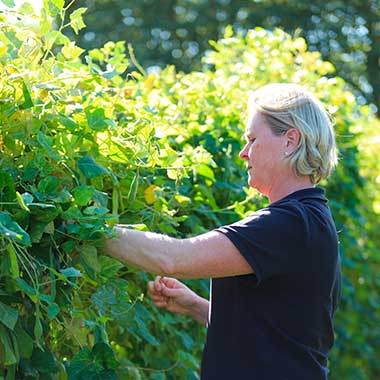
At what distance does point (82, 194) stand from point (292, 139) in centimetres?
66

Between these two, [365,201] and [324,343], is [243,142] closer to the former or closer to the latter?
[324,343]

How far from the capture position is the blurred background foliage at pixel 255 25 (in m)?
16.6

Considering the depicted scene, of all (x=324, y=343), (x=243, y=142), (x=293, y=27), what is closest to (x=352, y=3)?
(x=293, y=27)

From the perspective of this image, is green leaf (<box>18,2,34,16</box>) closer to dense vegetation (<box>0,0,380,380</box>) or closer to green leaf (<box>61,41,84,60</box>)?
dense vegetation (<box>0,0,380,380</box>)

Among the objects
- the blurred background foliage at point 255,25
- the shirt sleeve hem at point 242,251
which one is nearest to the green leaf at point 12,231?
the shirt sleeve hem at point 242,251

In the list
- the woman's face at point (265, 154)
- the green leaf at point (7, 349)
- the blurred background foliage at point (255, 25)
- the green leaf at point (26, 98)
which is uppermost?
the green leaf at point (26, 98)

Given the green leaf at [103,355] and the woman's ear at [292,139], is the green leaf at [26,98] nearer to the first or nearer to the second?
the green leaf at [103,355]

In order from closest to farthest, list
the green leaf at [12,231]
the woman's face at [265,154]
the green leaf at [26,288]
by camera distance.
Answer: the green leaf at [12,231] → the green leaf at [26,288] → the woman's face at [265,154]

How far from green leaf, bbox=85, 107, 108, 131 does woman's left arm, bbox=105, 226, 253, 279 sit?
10.6 inches

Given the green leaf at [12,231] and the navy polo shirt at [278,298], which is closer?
the green leaf at [12,231]

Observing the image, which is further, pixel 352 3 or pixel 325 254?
pixel 352 3

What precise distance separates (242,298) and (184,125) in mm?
1215

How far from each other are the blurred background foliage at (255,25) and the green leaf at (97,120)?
14.2 m

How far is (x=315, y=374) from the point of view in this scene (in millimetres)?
2445
